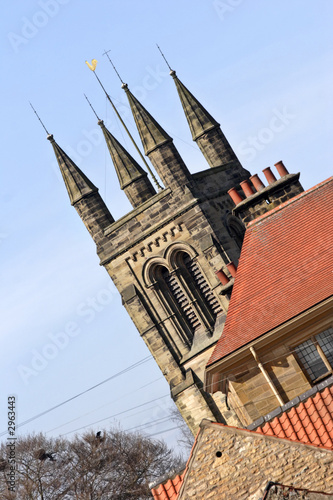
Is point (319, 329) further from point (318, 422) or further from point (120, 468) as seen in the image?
point (120, 468)

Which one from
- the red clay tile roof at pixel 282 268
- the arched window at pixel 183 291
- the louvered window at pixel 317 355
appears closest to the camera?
the louvered window at pixel 317 355

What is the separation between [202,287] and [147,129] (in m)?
7.27

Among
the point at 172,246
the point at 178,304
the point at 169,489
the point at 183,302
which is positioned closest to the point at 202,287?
the point at 183,302

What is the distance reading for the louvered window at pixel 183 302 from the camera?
41.5 metres

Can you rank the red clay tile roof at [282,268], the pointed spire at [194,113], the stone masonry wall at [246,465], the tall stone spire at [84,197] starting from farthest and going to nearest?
the pointed spire at [194,113]
the tall stone spire at [84,197]
the red clay tile roof at [282,268]
the stone masonry wall at [246,465]

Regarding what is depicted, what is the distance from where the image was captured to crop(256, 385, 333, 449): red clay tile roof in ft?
69.5

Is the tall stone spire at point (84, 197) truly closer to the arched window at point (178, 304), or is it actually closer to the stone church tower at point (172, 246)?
the stone church tower at point (172, 246)

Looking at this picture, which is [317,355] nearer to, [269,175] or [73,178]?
[269,175]

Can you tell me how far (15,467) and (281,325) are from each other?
116 feet

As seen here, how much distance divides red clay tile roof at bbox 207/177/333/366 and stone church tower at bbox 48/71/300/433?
9217 mm

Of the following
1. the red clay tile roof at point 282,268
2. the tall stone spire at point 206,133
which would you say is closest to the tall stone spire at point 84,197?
the tall stone spire at point 206,133

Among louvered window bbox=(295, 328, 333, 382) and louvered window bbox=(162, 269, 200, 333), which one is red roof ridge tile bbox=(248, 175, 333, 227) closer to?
louvered window bbox=(295, 328, 333, 382)

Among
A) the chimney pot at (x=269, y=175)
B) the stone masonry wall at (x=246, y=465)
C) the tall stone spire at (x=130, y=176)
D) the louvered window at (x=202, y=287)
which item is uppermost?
the tall stone spire at (x=130, y=176)

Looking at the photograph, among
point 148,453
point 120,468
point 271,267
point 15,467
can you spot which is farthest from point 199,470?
point 148,453
